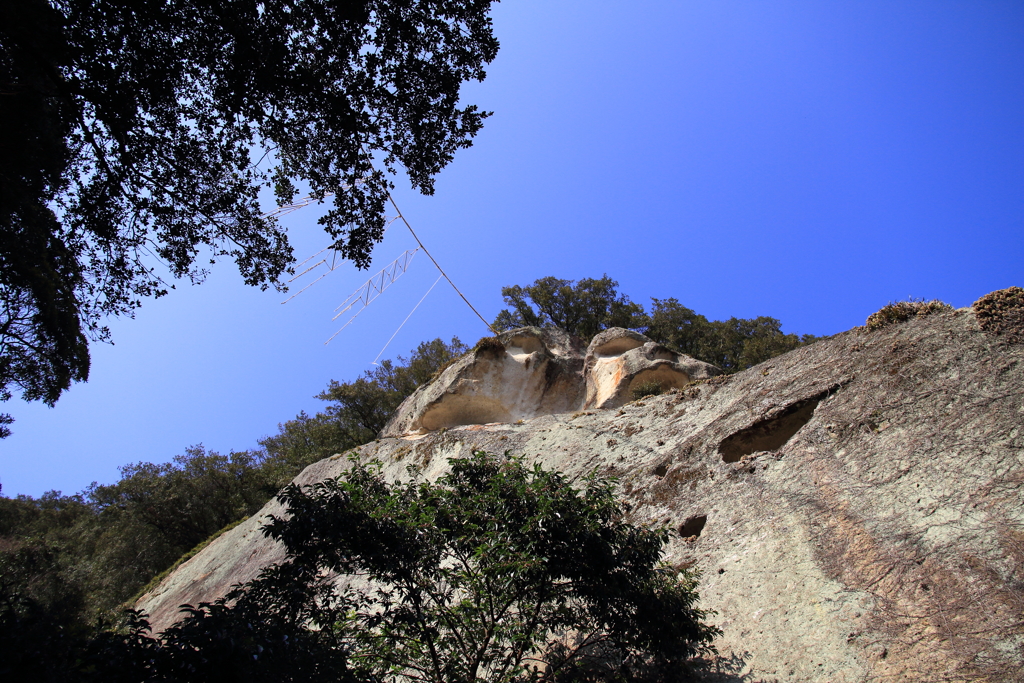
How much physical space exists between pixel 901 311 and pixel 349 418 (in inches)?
1033

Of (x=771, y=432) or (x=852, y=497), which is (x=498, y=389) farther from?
(x=852, y=497)

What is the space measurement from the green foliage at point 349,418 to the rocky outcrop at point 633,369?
959 cm

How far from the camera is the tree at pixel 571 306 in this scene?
33.3 m

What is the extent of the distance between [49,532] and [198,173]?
30488 millimetres

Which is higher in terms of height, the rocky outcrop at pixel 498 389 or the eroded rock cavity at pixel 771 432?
the rocky outcrop at pixel 498 389

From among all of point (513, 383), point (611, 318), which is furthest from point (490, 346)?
point (611, 318)

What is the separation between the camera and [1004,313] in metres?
9.29

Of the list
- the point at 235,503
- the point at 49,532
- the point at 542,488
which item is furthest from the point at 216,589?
the point at 49,532

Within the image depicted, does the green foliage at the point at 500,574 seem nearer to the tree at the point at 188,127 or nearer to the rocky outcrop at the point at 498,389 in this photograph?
the tree at the point at 188,127

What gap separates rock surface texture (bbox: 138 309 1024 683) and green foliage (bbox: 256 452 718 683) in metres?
1.38

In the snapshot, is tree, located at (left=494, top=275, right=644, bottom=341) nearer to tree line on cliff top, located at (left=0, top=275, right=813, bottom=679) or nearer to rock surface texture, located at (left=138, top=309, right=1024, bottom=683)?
tree line on cliff top, located at (left=0, top=275, right=813, bottom=679)

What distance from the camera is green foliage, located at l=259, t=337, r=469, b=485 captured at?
28.9m

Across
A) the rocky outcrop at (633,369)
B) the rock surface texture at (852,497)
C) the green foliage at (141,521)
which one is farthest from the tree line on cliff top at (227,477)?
the rock surface texture at (852,497)

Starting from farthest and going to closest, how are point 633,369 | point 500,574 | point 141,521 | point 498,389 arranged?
point 141,521, point 498,389, point 633,369, point 500,574
